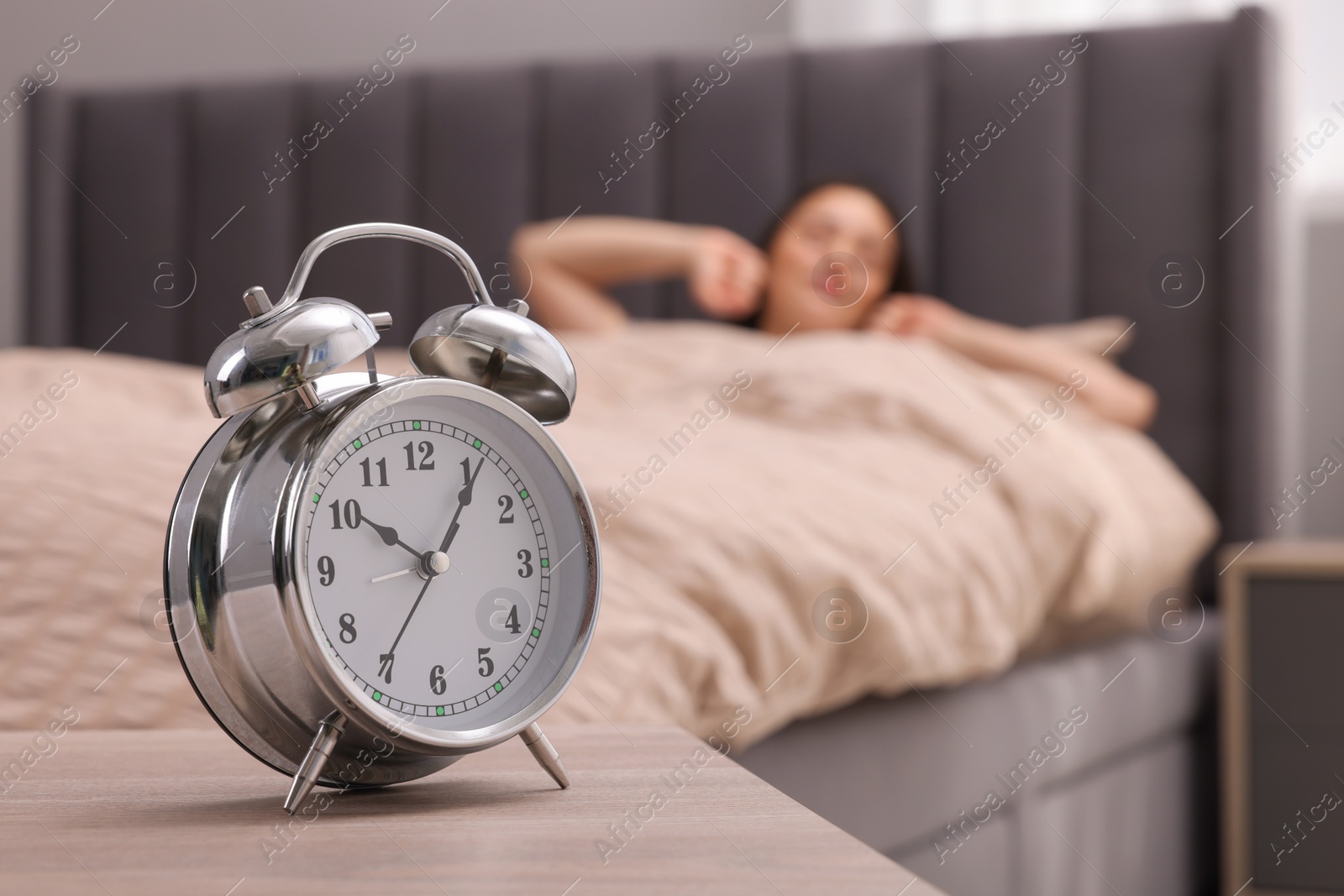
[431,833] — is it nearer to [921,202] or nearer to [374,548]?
[374,548]

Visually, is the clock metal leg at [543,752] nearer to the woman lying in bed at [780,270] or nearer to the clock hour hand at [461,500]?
the clock hour hand at [461,500]

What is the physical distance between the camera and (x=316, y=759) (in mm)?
471

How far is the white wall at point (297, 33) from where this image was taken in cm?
291

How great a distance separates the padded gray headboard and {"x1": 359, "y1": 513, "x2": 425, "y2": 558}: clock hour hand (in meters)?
1.95

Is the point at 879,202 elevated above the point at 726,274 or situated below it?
above

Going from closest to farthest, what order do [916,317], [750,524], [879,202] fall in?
1. [750,524]
2. [916,317]
3. [879,202]

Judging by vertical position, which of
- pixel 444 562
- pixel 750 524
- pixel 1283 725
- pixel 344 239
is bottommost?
pixel 1283 725

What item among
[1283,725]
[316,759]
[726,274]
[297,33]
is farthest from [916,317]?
[316,759]

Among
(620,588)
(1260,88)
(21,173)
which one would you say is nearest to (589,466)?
(620,588)

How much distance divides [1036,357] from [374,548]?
173 centimetres

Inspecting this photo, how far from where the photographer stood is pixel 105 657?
2.42 feet

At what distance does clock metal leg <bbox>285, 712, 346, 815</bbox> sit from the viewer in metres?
0.46

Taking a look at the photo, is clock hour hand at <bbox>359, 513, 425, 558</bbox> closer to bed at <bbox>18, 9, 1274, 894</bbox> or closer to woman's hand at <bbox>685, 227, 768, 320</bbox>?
bed at <bbox>18, 9, 1274, 894</bbox>

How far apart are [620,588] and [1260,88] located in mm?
1808
